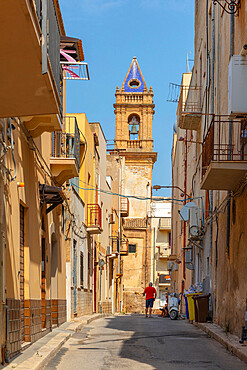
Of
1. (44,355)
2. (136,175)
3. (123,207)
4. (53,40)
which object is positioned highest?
(136,175)

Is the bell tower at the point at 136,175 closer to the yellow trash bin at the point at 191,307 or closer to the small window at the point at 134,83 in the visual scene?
the small window at the point at 134,83

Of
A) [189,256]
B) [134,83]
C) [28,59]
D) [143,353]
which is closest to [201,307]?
[143,353]

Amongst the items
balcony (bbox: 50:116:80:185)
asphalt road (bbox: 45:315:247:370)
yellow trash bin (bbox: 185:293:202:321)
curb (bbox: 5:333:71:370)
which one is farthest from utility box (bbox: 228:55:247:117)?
yellow trash bin (bbox: 185:293:202:321)

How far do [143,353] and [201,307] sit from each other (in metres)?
8.43

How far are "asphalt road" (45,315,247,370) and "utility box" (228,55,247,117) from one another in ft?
14.2

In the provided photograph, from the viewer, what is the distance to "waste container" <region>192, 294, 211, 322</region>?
1969 cm

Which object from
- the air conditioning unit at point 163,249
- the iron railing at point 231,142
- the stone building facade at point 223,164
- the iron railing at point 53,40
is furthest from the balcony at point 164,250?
the iron railing at point 53,40

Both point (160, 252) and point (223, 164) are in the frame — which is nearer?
point (223, 164)

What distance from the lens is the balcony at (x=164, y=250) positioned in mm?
67250

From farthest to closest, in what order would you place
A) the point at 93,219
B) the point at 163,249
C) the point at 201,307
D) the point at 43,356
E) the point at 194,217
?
1. the point at 163,249
2. the point at 93,219
3. the point at 194,217
4. the point at 201,307
5. the point at 43,356

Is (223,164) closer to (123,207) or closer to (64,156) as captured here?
(64,156)

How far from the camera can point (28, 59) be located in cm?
737

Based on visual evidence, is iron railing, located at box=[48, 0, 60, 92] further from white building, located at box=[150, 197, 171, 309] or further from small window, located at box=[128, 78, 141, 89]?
small window, located at box=[128, 78, 141, 89]

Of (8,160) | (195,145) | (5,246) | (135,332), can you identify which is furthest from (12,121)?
(195,145)
